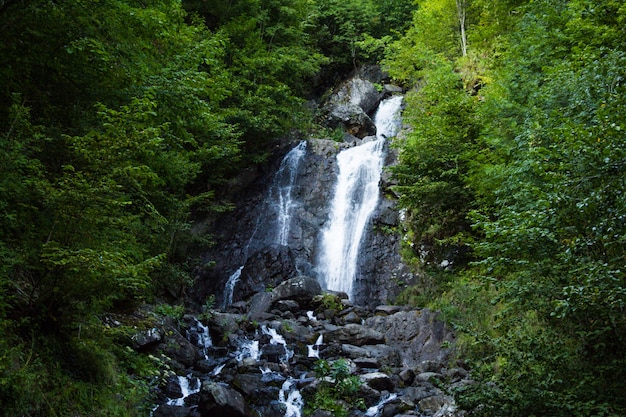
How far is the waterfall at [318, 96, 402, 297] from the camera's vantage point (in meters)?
16.2

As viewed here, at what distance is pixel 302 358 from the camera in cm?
1023

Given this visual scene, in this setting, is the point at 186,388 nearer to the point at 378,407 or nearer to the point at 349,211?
the point at 378,407

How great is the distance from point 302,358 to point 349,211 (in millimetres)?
→ 8392

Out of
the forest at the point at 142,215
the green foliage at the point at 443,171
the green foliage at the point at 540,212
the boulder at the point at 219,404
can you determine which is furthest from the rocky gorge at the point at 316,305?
the green foliage at the point at 443,171

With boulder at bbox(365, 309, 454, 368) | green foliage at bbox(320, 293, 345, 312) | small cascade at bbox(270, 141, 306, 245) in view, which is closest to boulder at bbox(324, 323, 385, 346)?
boulder at bbox(365, 309, 454, 368)

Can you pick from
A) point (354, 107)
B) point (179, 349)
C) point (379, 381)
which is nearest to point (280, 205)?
point (354, 107)

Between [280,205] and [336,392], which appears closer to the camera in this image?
[336,392]

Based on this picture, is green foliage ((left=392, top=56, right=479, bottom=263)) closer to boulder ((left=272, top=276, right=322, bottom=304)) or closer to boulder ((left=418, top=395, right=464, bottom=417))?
boulder ((left=272, top=276, right=322, bottom=304))

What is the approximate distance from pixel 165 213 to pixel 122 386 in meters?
7.31

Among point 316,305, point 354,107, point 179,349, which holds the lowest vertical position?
point 179,349

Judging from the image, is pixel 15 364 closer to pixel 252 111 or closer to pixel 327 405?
pixel 327 405

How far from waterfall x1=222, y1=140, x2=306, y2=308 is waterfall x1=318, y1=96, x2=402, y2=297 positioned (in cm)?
174

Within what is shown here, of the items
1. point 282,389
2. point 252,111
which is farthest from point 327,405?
point 252,111

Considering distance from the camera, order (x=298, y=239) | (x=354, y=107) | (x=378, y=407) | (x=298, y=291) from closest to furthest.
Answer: (x=378, y=407) < (x=298, y=291) < (x=298, y=239) < (x=354, y=107)
